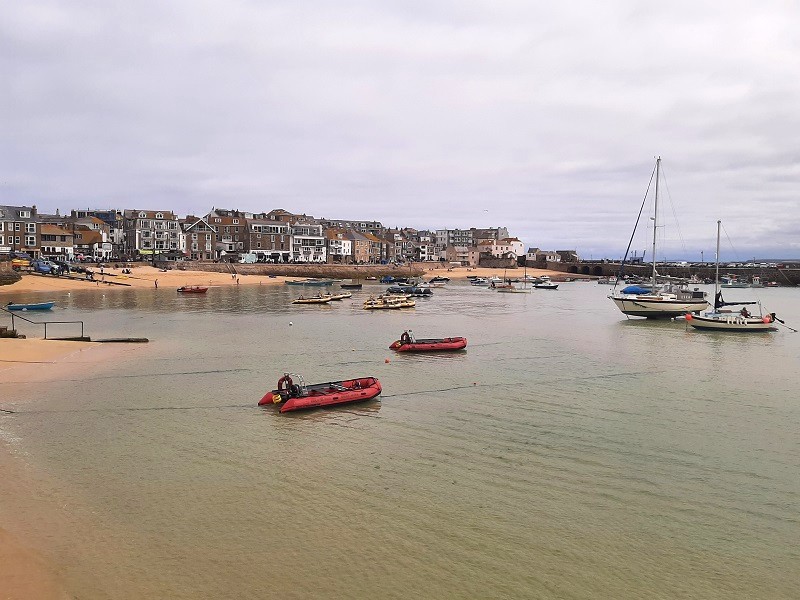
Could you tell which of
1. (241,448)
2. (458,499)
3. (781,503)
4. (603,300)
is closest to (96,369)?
(241,448)

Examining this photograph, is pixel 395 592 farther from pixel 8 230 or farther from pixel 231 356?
pixel 8 230

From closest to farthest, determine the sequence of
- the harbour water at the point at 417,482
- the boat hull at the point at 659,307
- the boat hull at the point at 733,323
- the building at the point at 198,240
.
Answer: the harbour water at the point at 417,482
the boat hull at the point at 733,323
the boat hull at the point at 659,307
the building at the point at 198,240

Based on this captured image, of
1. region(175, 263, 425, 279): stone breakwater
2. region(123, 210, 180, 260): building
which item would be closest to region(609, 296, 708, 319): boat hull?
region(175, 263, 425, 279): stone breakwater

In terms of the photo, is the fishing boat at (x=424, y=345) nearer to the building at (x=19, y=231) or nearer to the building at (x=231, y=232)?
the building at (x=19, y=231)

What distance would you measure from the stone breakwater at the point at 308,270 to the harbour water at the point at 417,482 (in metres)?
98.4

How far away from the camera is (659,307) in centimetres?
6041

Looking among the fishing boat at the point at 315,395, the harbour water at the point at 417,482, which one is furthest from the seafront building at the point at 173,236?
the fishing boat at the point at 315,395

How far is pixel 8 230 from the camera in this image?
362 feet

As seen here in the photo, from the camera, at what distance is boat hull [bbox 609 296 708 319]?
59.8 m

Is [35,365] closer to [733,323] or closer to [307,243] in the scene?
[733,323]

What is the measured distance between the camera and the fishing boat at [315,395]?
22.9 metres

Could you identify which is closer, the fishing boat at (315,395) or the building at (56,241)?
the fishing boat at (315,395)

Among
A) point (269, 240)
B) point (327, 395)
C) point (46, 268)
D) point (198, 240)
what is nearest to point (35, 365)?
point (327, 395)

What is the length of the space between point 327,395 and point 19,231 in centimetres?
11212
